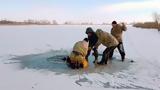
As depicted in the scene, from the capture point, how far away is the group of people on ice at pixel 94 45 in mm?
8898

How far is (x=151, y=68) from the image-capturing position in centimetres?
964

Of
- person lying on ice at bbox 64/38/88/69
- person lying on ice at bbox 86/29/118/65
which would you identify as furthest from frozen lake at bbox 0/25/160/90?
person lying on ice at bbox 86/29/118/65

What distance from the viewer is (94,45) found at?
950 cm

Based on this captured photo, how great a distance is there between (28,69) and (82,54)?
1522mm

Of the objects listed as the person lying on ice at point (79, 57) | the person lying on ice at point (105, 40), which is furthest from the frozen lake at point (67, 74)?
the person lying on ice at point (105, 40)

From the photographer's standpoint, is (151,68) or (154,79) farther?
(151,68)

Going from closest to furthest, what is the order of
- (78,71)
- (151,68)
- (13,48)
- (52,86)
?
(52,86) < (78,71) < (151,68) < (13,48)

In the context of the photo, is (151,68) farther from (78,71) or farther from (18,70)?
(18,70)

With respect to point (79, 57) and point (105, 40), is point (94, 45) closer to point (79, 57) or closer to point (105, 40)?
point (105, 40)

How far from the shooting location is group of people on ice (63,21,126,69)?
8.90 metres

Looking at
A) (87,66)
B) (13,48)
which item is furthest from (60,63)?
(13,48)

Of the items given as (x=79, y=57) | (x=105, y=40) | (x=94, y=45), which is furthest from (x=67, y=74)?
(x=105, y=40)

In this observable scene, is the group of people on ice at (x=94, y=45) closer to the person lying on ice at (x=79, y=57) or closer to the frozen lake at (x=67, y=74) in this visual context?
the person lying on ice at (x=79, y=57)

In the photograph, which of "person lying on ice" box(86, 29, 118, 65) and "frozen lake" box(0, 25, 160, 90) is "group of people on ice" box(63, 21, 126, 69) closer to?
"person lying on ice" box(86, 29, 118, 65)
